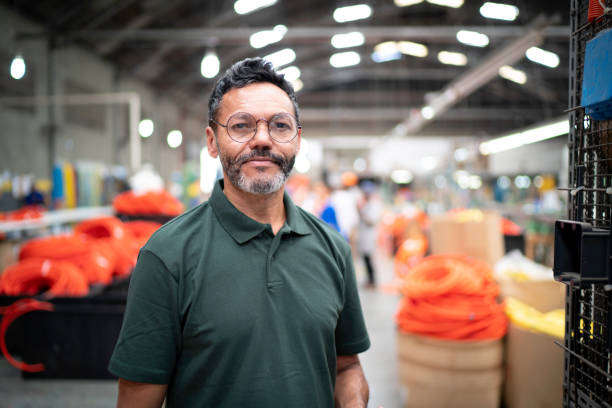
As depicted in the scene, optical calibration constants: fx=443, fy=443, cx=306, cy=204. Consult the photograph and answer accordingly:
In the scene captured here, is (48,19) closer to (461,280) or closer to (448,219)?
(448,219)

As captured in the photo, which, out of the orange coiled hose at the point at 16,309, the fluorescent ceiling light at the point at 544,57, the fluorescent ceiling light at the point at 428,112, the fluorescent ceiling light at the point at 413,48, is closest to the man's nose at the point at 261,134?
the orange coiled hose at the point at 16,309

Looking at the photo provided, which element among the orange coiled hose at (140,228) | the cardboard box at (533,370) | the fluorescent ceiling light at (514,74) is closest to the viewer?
the cardboard box at (533,370)

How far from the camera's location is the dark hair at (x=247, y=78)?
125 centimetres

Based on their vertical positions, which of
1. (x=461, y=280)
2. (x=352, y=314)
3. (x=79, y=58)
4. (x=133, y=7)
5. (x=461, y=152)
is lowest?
(x=461, y=280)

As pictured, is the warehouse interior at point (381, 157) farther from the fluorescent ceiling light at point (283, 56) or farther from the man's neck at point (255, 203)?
the man's neck at point (255, 203)

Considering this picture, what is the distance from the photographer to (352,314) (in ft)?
4.58

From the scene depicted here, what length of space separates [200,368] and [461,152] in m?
8.07

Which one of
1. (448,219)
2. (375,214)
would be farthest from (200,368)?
(375,214)

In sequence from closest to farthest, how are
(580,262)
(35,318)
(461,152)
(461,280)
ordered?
(580,262)
(461,280)
(35,318)
(461,152)

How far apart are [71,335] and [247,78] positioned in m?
2.66

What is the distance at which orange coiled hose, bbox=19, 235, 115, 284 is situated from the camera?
347 centimetres

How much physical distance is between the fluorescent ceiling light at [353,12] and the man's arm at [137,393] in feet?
39.1

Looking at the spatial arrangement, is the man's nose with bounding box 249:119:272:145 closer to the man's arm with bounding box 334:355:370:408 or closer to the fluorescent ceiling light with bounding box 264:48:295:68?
the man's arm with bounding box 334:355:370:408

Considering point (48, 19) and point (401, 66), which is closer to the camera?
point (48, 19)
